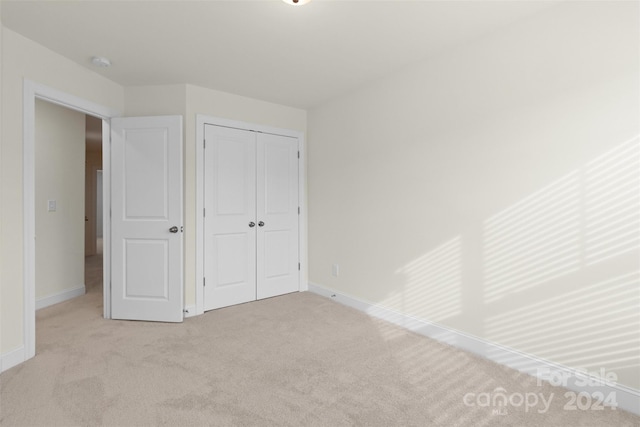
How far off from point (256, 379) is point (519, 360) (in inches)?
70.8

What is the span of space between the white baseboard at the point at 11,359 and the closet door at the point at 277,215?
6.93ft

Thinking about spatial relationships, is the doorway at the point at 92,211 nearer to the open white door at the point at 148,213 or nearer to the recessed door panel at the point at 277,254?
the open white door at the point at 148,213

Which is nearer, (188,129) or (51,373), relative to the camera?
(51,373)

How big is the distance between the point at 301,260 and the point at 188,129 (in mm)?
2073

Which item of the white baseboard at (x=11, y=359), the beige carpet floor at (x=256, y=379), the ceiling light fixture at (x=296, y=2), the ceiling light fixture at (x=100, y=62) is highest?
the ceiling light fixture at (x=296, y=2)

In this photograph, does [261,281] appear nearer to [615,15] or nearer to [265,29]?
[265,29]

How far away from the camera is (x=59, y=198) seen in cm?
386

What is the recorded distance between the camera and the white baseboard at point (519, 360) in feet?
6.02

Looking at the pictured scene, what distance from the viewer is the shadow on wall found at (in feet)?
5.97

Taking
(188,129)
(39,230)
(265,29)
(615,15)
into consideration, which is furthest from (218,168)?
(615,15)

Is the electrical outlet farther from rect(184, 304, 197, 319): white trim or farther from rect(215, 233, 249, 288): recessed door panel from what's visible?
rect(184, 304, 197, 319): white trim

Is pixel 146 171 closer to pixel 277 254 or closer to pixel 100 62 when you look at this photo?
pixel 100 62

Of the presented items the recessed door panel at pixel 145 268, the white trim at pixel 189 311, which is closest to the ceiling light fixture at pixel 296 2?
the recessed door panel at pixel 145 268

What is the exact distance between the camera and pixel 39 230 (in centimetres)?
361
